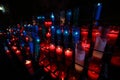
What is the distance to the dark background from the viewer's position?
347cm

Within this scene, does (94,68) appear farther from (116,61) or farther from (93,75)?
(116,61)

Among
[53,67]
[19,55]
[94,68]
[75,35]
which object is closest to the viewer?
[94,68]

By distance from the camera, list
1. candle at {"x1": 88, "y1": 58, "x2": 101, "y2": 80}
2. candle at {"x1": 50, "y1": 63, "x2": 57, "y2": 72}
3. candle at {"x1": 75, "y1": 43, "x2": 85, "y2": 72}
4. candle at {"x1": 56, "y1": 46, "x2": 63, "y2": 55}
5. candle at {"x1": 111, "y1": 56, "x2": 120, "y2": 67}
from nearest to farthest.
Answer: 1. candle at {"x1": 111, "y1": 56, "x2": 120, "y2": 67}
2. candle at {"x1": 88, "y1": 58, "x2": 101, "y2": 80}
3. candle at {"x1": 75, "y1": 43, "x2": 85, "y2": 72}
4. candle at {"x1": 56, "y1": 46, "x2": 63, "y2": 55}
5. candle at {"x1": 50, "y1": 63, "x2": 57, "y2": 72}

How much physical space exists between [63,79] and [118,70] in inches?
84.3

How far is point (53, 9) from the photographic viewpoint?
16.4 feet

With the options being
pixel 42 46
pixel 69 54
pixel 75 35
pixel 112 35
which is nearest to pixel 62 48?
pixel 69 54

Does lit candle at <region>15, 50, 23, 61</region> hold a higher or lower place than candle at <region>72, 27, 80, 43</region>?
lower

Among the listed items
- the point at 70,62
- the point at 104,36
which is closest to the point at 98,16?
the point at 104,36

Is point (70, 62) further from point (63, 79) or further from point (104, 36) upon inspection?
point (104, 36)

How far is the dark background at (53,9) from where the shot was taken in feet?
11.4

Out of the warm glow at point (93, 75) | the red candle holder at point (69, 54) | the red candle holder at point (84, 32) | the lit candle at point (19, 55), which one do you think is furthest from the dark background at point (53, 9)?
the lit candle at point (19, 55)

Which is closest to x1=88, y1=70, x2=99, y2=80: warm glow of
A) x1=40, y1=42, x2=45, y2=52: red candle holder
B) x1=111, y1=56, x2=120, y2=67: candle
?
x1=111, y1=56, x2=120, y2=67: candle

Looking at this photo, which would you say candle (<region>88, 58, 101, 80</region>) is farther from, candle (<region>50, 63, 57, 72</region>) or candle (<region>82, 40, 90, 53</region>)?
candle (<region>50, 63, 57, 72</region>)

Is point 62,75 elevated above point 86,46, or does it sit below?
below
